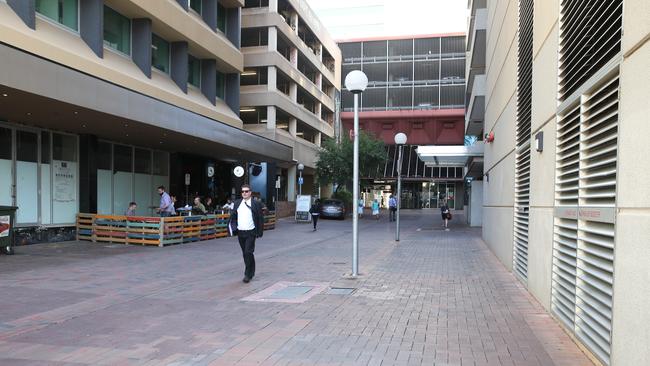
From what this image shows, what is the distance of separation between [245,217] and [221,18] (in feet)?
66.9

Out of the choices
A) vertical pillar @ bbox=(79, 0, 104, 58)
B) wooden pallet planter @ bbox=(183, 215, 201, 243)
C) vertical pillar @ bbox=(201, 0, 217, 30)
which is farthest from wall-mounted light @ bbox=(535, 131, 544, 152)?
vertical pillar @ bbox=(201, 0, 217, 30)

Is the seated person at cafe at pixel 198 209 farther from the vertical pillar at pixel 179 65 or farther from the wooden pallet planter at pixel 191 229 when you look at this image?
the vertical pillar at pixel 179 65

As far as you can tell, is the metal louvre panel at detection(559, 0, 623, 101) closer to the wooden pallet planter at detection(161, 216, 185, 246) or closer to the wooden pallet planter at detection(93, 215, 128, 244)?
the wooden pallet planter at detection(161, 216, 185, 246)

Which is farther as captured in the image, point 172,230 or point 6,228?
point 172,230

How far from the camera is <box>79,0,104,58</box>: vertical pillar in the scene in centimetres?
1644

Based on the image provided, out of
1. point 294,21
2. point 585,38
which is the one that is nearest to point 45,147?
point 585,38

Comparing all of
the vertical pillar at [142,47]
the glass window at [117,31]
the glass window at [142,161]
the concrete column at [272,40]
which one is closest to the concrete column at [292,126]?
the concrete column at [272,40]

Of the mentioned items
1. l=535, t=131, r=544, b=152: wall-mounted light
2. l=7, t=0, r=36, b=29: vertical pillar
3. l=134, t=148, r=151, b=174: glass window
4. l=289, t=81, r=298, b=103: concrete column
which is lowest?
l=535, t=131, r=544, b=152: wall-mounted light

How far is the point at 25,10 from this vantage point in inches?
534

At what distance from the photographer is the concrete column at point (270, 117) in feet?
116

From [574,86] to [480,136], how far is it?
85.1 feet

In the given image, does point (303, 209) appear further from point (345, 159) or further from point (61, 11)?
point (61, 11)

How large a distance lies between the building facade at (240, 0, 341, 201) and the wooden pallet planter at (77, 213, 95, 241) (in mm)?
17413

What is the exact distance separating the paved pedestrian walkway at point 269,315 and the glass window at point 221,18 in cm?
1778
